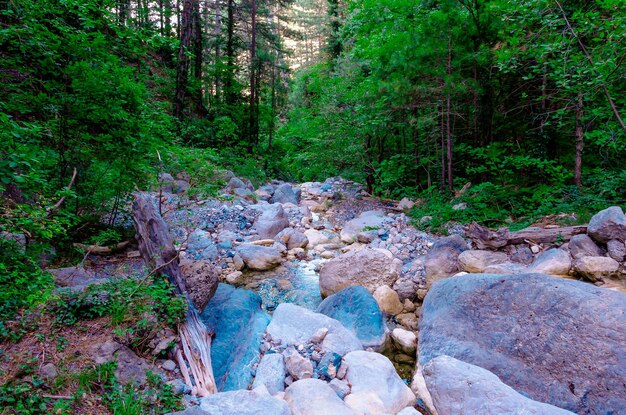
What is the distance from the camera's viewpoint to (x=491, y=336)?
3842mm

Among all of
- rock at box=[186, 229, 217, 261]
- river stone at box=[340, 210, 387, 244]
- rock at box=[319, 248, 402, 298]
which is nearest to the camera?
rock at box=[319, 248, 402, 298]

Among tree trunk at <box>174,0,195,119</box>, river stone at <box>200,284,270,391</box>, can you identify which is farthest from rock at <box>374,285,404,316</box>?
tree trunk at <box>174,0,195,119</box>

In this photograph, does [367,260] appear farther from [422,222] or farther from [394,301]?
[422,222]

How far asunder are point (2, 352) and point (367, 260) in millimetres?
4864

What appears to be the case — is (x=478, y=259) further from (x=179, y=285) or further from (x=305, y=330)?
(x=179, y=285)

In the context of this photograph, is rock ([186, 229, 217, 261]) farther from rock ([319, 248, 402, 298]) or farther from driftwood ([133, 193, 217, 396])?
driftwood ([133, 193, 217, 396])

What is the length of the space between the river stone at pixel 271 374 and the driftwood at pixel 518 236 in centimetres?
461

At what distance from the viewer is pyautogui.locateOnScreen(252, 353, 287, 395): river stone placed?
3.41 meters

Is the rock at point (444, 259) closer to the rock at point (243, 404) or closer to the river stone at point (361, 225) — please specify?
the river stone at point (361, 225)

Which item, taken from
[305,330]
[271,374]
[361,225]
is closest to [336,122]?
[361,225]

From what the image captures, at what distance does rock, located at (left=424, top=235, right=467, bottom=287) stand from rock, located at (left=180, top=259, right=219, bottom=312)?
375cm

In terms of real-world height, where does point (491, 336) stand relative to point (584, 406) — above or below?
above

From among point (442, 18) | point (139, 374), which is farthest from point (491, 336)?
point (442, 18)

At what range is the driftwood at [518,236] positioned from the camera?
587 centimetres
